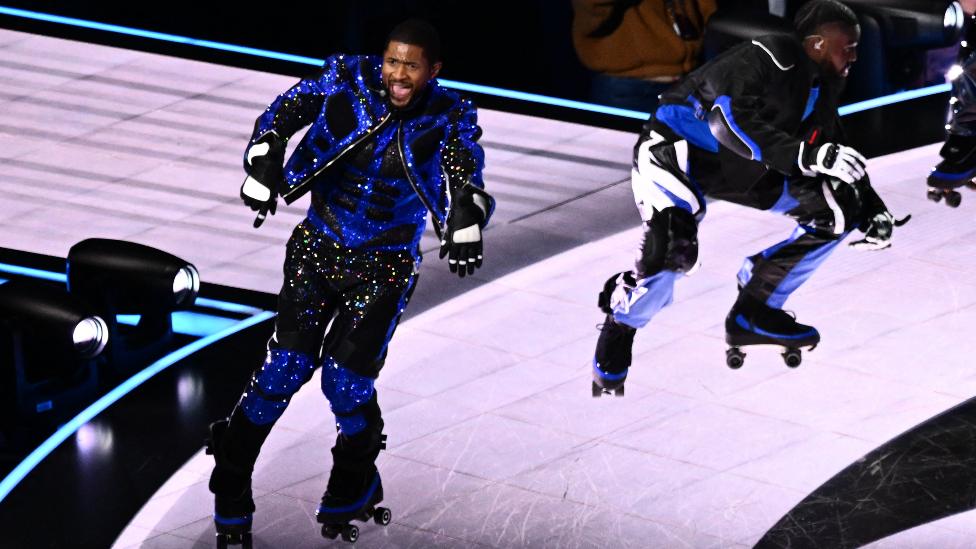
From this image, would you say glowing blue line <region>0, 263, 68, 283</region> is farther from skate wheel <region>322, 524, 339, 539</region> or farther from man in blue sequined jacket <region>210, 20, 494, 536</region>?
skate wheel <region>322, 524, 339, 539</region>

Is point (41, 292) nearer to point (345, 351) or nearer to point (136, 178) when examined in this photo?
point (345, 351)

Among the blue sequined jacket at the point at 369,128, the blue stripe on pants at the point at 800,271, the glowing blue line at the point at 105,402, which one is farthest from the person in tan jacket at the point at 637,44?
the blue sequined jacket at the point at 369,128

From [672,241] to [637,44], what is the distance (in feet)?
13.7

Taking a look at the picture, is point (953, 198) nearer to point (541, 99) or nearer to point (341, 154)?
point (541, 99)

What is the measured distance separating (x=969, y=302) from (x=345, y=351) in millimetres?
2993

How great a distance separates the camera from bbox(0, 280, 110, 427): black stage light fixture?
748 cm

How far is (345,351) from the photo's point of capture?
21.1 ft

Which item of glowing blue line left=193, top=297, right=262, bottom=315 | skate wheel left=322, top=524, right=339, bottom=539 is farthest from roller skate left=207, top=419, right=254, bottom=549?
glowing blue line left=193, top=297, right=262, bottom=315

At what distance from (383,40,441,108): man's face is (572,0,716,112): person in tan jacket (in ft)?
16.3

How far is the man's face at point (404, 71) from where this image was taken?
6270 millimetres

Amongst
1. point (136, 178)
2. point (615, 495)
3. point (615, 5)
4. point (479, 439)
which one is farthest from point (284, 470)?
point (615, 5)

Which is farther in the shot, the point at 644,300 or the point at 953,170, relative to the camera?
the point at 953,170

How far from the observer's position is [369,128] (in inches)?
251

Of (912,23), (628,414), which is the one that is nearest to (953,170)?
(628,414)
